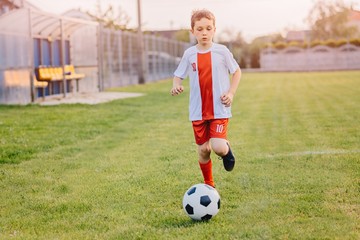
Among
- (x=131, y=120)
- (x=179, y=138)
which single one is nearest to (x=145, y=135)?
(x=179, y=138)

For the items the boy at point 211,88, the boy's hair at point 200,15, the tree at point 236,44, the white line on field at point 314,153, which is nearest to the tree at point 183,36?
the tree at point 236,44

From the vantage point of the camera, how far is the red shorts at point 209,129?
496cm

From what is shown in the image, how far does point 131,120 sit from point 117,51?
14.3 metres

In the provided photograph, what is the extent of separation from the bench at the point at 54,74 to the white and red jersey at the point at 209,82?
13.4 meters

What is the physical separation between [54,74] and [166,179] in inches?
537

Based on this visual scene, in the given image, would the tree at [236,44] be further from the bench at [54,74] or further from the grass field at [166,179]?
the grass field at [166,179]

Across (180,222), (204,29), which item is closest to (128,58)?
(204,29)

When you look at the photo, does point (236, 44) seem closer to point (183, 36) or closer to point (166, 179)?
point (183, 36)

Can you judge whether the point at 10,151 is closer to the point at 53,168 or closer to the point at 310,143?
the point at 53,168

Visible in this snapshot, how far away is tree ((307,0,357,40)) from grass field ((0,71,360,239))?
5015 centimetres

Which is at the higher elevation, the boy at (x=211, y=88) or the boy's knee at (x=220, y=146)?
the boy at (x=211, y=88)

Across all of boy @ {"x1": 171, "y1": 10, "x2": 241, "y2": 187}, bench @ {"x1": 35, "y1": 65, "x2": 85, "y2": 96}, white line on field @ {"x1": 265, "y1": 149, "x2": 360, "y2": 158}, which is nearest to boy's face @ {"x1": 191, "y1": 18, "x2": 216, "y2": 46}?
boy @ {"x1": 171, "y1": 10, "x2": 241, "y2": 187}

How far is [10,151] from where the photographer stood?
25.4 feet

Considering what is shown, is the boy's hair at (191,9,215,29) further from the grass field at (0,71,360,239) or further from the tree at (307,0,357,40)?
the tree at (307,0,357,40)
